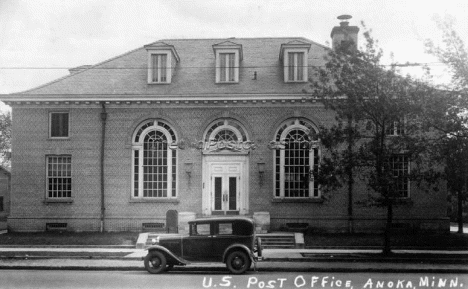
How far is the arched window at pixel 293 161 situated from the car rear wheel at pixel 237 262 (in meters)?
11.5

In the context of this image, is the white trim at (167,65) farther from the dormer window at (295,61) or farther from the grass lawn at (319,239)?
the grass lawn at (319,239)

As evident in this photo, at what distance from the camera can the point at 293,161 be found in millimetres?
26656

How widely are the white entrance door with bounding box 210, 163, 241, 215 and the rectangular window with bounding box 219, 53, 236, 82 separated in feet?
14.2

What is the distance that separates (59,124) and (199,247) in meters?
14.4

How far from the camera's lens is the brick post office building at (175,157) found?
26203mm

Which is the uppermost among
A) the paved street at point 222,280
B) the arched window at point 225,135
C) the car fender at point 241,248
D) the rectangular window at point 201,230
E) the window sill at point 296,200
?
the arched window at point 225,135

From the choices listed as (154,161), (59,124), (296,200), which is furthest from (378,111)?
(59,124)

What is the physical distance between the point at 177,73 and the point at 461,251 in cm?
1558

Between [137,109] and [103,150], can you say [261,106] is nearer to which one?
[137,109]

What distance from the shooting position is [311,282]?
13.6m

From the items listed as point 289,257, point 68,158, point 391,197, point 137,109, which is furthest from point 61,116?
point 391,197

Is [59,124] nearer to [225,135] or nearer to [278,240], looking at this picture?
[225,135]

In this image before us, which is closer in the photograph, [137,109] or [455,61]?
[455,61]

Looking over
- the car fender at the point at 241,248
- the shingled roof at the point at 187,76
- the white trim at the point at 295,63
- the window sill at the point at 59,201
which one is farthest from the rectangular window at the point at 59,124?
the car fender at the point at 241,248
